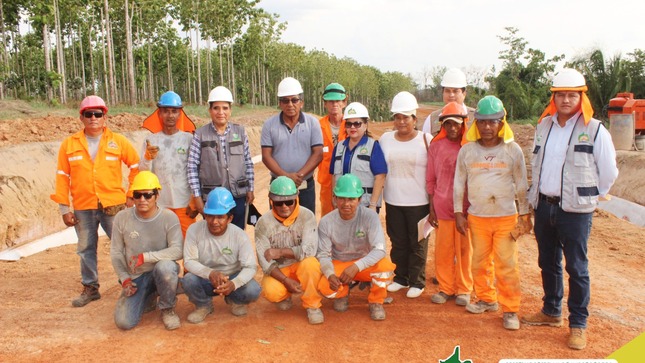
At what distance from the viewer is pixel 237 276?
4703 millimetres

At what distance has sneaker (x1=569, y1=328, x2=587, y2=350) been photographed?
4062 millimetres

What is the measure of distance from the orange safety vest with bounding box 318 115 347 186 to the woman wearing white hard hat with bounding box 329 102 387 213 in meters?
0.31

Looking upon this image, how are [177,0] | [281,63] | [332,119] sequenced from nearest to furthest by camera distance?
[332,119]
[177,0]
[281,63]

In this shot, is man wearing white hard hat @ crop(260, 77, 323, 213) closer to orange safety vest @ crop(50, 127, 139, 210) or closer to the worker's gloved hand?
orange safety vest @ crop(50, 127, 139, 210)

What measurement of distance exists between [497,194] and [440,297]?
1.25 metres

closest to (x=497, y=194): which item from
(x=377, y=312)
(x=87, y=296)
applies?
(x=377, y=312)

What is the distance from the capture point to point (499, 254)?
4539 millimetres

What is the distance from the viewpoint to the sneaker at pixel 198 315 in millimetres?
4746

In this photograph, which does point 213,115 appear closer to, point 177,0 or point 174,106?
point 174,106

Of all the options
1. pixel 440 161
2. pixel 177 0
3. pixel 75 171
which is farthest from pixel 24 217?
pixel 177 0

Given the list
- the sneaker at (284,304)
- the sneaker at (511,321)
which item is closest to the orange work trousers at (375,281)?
the sneaker at (284,304)

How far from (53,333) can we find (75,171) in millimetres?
1586

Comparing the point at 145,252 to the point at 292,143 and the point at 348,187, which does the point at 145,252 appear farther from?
the point at 348,187

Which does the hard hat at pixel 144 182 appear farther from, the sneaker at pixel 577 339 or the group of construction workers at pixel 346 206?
the sneaker at pixel 577 339
